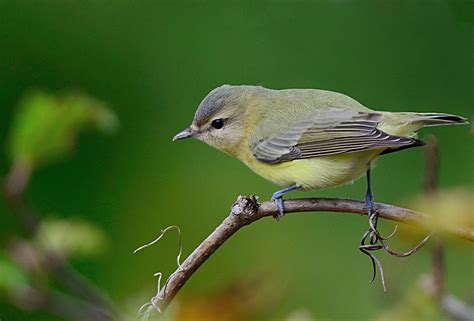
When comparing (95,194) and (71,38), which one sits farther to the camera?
(71,38)

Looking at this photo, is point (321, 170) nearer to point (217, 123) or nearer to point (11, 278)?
point (217, 123)

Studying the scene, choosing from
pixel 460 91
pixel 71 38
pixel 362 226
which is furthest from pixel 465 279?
pixel 71 38

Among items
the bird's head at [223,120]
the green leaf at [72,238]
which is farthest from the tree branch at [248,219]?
the bird's head at [223,120]

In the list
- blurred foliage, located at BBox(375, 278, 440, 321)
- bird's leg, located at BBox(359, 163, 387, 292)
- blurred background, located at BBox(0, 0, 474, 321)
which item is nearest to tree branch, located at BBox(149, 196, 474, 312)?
bird's leg, located at BBox(359, 163, 387, 292)

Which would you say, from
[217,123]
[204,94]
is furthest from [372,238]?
[204,94]

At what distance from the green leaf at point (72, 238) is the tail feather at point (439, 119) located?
0.87 metres

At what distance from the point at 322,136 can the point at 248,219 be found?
0.95m

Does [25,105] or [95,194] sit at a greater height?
[25,105]

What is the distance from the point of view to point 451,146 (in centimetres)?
432

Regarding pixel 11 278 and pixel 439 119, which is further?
pixel 439 119

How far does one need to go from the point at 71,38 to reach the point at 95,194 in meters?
1.14

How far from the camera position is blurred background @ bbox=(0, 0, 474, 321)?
3477 mm

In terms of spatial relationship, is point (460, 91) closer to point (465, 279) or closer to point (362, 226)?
point (362, 226)

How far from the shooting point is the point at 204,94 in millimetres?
4160
